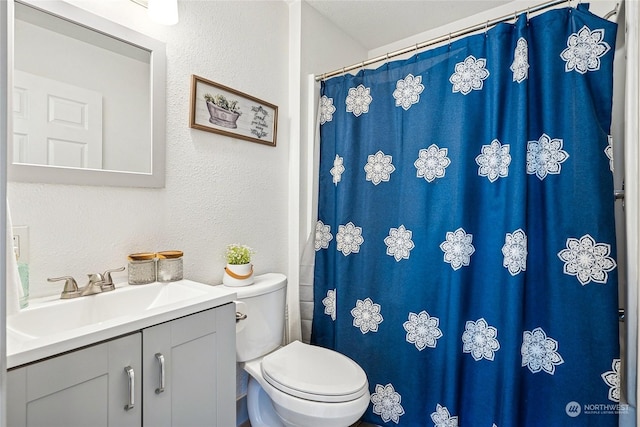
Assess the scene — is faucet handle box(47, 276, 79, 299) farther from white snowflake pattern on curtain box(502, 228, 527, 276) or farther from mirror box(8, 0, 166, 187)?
white snowflake pattern on curtain box(502, 228, 527, 276)

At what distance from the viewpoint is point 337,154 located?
186cm

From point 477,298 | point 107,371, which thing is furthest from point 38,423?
point 477,298

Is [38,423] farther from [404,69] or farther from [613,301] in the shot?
[404,69]

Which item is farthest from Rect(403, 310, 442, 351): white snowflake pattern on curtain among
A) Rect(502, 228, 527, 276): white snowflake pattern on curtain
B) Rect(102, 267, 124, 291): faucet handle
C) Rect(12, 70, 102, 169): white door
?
Rect(12, 70, 102, 169): white door

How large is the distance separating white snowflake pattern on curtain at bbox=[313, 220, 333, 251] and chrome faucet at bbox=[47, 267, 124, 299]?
1.09 meters

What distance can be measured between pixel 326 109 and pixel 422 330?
137cm

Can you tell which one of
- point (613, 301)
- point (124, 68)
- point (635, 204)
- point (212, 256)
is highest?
point (124, 68)

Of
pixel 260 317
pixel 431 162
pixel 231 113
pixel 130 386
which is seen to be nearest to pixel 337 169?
pixel 431 162

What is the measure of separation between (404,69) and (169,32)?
44.5 inches

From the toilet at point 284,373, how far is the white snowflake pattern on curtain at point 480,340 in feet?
1.69

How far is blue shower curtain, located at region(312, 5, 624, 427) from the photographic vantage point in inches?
46.6

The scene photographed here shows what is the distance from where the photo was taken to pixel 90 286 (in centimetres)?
106

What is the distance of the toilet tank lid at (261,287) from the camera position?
A: 138 centimetres

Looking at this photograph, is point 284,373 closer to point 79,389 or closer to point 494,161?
point 79,389
